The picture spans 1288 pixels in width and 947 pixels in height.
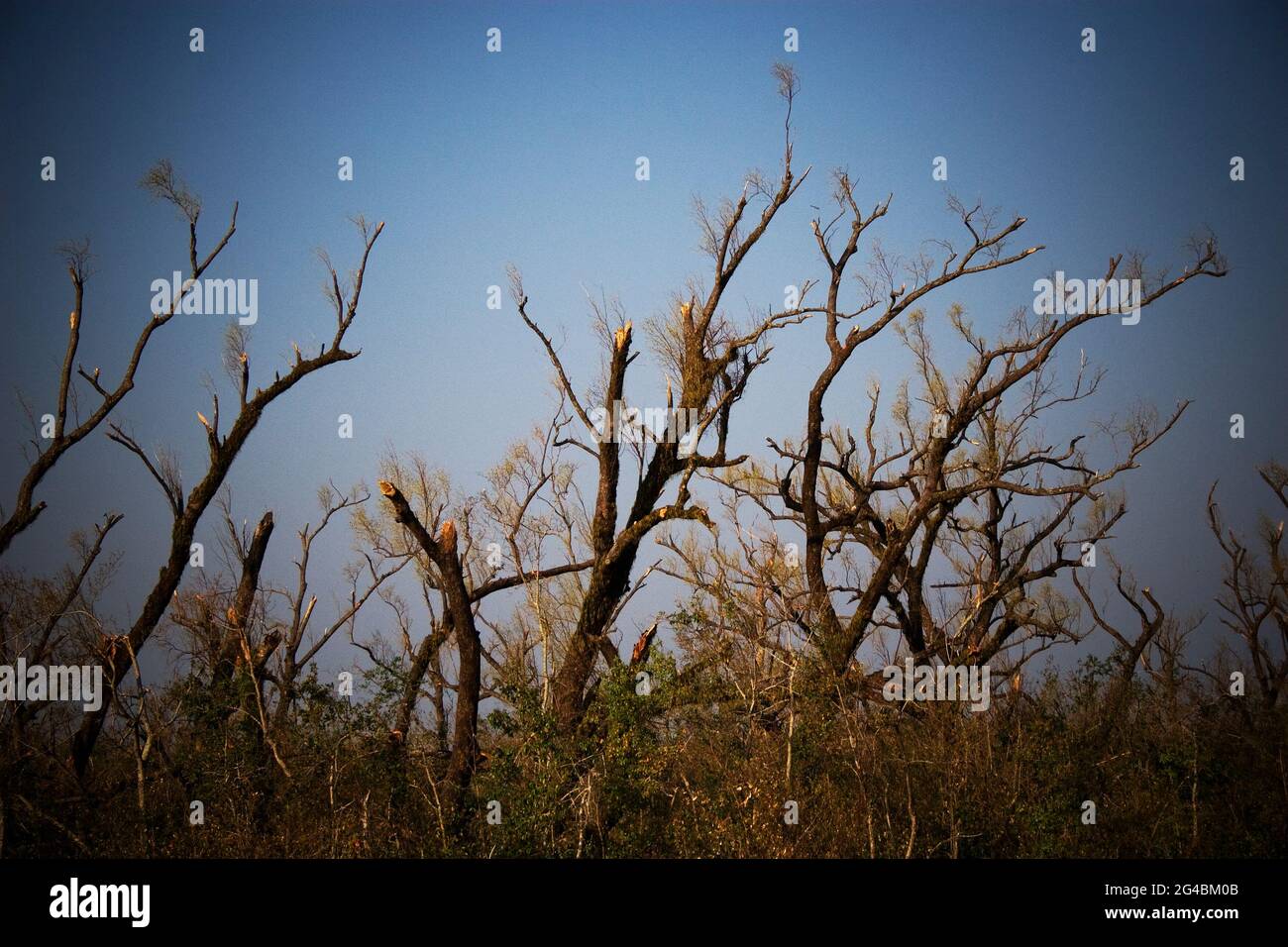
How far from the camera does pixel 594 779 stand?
14234 mm

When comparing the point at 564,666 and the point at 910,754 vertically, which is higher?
the point at 564,666

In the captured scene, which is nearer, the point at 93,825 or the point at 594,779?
the point at 594,779

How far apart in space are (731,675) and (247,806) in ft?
24.7

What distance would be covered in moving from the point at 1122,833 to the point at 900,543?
20.6 ft

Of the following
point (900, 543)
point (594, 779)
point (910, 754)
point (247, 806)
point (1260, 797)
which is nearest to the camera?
point (594, 779)

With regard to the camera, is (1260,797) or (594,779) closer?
(594,779)

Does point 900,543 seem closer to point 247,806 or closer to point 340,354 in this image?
point 340,354

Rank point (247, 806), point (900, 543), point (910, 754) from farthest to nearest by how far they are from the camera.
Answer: point (900, 543)
point (910, 754)
point (247, 806)
